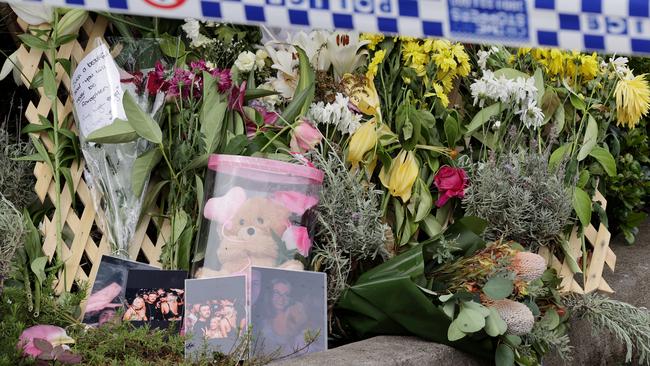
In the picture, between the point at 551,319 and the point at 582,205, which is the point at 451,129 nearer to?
the point at 582,205

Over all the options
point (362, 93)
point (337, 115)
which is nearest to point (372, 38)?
point (362, 93)

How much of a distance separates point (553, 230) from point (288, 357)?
121 cm

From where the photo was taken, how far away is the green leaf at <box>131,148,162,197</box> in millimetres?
3291

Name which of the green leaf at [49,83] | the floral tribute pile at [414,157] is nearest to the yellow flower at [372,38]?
the floral tribute pile at [414,157]

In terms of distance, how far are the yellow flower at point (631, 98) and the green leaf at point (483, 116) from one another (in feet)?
1.98

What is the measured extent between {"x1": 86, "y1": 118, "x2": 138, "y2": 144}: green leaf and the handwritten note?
10 cm

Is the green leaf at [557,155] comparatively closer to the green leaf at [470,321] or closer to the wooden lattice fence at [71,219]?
the green leaf at [470,321]

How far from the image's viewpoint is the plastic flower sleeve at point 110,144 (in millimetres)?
3348

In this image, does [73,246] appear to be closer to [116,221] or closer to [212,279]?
[116,221]

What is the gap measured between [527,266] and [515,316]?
24 centimetres

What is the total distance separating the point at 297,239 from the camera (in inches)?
125

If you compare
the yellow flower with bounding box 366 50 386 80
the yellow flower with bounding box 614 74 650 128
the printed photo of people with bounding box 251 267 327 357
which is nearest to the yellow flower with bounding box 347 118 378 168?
the yellow flower with bounding box 366 50 386 80

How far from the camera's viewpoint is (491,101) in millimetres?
3912

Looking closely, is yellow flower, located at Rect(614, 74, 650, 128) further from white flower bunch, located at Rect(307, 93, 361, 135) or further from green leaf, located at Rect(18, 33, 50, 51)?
green leaf, located at Rect(18, 33, 50, 51)
